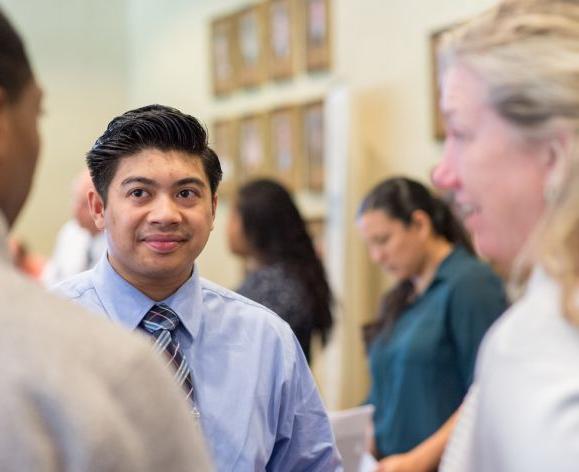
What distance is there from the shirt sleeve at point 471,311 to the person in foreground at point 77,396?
1978 mm

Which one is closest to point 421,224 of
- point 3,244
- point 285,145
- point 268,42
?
point 3,244

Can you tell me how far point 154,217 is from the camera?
167 cm

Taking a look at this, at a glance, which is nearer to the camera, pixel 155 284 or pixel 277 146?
pixel 155 284

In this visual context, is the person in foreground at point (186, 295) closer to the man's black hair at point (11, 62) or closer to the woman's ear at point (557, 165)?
the man's black hair at point (11, 62)

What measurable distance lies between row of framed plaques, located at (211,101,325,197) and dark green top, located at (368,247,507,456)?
231cm

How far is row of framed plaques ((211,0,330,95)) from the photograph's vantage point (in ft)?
17.4

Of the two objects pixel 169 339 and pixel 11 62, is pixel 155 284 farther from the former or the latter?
pixel 11 62

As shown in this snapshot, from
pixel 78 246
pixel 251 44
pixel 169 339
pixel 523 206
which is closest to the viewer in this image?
pixel 523 206

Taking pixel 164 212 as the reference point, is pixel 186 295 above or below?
below

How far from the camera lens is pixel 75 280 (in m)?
1.69

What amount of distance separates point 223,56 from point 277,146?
982mm


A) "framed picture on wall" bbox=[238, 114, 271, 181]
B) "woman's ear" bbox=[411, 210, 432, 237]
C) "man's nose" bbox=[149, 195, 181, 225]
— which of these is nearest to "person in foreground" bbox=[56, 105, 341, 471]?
"man's nose" bbox=[149, 195, 181, 225]

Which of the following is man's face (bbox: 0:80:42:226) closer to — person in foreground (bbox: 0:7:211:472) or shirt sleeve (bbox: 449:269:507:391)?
person in foreground (bbox: 0:7:211:472)

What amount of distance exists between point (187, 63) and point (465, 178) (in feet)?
19.7
